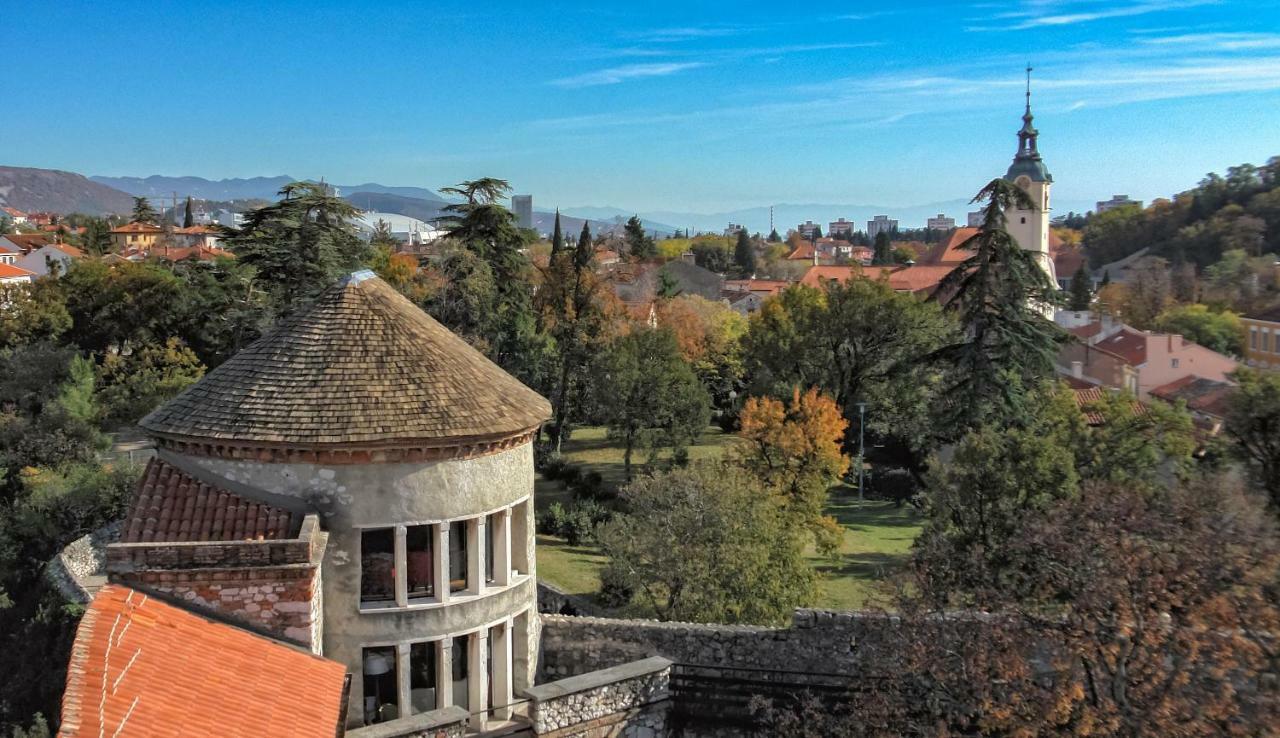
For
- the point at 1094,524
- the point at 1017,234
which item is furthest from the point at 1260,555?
the point at 1017,234

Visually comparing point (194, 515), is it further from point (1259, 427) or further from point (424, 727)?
point (1259, 427)

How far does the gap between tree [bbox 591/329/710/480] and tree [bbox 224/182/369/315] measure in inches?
448

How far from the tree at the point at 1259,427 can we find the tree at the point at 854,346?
2032cm

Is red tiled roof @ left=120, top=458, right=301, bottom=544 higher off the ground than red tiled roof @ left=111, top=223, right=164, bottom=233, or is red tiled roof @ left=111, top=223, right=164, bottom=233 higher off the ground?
red tiled roof @ left=111, top=223, right=164, bottom=233

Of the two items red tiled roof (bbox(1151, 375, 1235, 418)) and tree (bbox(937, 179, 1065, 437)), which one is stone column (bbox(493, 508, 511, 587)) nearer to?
tree (bbox(937, 179, 1065, 437))

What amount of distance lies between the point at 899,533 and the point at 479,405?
26.3 meters

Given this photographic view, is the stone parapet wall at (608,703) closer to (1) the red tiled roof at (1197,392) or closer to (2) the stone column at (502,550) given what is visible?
(2) the stone column at (502,550)

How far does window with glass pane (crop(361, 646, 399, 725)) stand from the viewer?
15578mm

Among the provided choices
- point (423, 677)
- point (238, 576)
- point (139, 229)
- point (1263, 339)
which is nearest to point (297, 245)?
point (423, 677)

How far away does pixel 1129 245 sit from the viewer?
438ft

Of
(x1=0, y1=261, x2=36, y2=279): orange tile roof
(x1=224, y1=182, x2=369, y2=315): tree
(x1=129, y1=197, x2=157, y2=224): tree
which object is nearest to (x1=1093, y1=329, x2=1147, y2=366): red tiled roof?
(x1=224, y1=182, x2=369, y2=315): tree

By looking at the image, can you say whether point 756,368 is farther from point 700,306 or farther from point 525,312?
point 700,306

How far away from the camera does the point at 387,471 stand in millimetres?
15125

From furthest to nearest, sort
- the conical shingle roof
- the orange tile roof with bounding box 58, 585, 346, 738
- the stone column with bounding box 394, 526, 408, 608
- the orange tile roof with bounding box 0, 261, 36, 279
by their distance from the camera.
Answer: the orange tile roof with bounding box 0, 261, 36, 279
the stone column with bounding box 394, 526, 408, 608
the conical shingle roof
the orange tile roof with bounding box 58, 585, 346, 738
